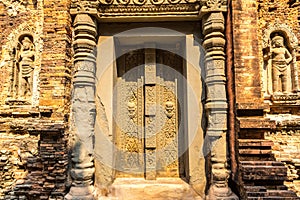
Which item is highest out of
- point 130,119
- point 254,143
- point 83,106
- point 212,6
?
point 212,6

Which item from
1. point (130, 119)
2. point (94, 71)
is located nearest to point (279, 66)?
point (130, 119)

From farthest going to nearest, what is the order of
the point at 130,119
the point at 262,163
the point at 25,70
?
the point at 25,70
the point at 130,119
the point at 262,163

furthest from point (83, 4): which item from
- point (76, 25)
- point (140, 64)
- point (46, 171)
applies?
point (46, 171)

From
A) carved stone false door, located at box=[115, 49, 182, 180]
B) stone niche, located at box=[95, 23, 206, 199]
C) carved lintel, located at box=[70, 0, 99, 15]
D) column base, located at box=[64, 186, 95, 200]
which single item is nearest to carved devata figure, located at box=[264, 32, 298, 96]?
stone niche, located at box=[95, 23, 206, 199]

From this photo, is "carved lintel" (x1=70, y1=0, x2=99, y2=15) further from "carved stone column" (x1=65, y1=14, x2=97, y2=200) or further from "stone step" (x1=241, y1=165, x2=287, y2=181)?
"stone step" (x1=241, y1=165, x2=287, y2=181)

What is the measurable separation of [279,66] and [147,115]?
2.75 metres

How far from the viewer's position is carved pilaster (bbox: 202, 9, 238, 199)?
3.71 m

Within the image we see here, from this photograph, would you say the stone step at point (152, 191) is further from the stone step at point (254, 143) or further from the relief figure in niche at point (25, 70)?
the relief figure in niche at point (25, 70)

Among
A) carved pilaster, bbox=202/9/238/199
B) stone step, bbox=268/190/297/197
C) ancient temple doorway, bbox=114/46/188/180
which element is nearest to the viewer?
stone step, bbox=268/190/297/197

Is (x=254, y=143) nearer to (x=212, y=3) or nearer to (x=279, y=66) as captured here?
(x=279, y=66)

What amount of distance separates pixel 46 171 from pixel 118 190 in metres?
1.24

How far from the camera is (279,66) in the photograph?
4531mm

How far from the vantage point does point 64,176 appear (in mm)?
3654

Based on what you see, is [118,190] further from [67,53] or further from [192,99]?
[67,53]
